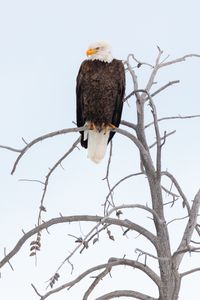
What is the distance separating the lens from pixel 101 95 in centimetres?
907

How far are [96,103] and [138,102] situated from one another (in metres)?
0.92

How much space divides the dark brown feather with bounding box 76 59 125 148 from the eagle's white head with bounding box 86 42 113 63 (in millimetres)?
160

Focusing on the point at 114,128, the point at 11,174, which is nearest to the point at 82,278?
the point at 11,174

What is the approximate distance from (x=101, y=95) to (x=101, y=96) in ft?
0.05

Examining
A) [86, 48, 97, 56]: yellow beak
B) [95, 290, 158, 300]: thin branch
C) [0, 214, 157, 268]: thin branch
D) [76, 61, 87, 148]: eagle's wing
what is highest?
[86, 48, 97, 56]: yellow beak

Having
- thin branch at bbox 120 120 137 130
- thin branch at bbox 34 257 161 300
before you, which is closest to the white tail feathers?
thin branch at bbox 120 120 137 130

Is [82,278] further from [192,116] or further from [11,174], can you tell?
[192,116]

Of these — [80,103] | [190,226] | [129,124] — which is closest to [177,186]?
[190,226]

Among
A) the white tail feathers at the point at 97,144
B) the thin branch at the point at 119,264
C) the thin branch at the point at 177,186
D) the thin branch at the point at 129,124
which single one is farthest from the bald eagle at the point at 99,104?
the thin branch at the point at 119,264

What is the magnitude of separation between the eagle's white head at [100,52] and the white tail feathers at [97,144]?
95 centimetres

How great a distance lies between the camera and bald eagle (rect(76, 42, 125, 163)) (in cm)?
905

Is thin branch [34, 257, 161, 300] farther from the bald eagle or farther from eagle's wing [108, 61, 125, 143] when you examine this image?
eagle's wing [108, 61, 125, 143]

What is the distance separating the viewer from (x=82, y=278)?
24.7 ft

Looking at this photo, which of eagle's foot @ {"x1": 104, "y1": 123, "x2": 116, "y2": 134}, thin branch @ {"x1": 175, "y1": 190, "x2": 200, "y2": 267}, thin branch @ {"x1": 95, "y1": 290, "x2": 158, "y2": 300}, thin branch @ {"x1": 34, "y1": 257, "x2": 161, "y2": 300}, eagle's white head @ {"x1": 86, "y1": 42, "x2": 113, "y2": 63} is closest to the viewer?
thin branch @ {"x1": 34, "y1": 257, "x2": 161, "y2": 300}
